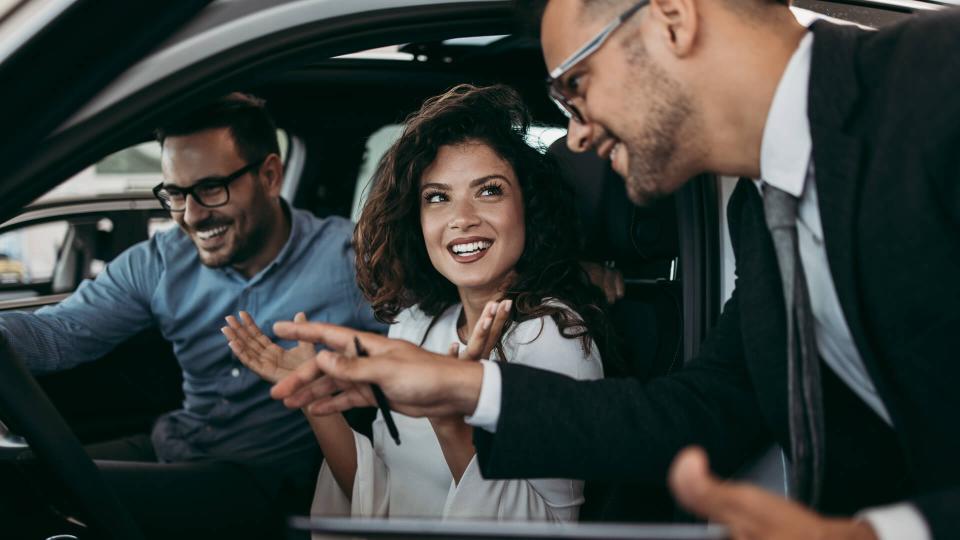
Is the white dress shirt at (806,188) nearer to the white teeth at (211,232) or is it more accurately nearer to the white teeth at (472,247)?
the white teeth at (472,247)

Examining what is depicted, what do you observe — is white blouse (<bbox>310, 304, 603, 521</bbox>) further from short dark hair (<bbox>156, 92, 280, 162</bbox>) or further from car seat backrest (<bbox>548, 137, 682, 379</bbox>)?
short dark hair (<bbox>156, 92, 280, 162</bbox>)

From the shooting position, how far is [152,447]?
2730 millimetres

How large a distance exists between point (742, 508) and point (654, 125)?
2.48ft

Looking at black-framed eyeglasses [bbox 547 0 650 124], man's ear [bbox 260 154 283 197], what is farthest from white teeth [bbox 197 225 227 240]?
black-framed eyeglasses [bbox 547 0 650 124]

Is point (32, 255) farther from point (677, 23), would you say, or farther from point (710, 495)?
point (710, 495)

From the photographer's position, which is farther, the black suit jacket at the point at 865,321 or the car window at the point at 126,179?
the car window at the point at 126,179

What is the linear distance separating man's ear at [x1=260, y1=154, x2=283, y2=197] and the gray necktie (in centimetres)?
186

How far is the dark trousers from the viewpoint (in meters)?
2.07

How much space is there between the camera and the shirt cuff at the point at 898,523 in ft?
2.77

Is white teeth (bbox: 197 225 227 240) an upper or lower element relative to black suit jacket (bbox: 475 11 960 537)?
upper

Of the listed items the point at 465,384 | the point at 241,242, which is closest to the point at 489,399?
the point at 465,384

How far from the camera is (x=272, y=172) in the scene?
2719 mm

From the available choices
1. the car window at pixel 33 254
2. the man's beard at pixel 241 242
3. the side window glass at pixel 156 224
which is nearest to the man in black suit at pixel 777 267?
the man's beard at pixel 241 242

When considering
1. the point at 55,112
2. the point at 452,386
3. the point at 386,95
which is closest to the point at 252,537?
the point at 452,386
